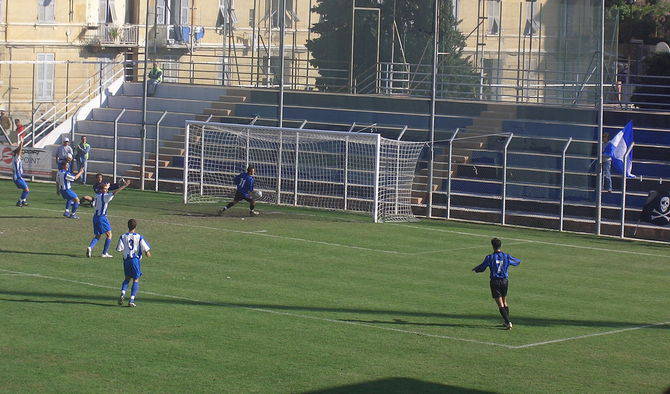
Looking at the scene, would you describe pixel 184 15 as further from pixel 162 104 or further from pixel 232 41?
pixel 162 104

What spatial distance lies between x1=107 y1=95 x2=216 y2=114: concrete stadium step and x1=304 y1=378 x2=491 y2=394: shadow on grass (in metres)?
29.2

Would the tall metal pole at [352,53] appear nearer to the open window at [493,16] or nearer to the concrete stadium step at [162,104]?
the open window at [493,16]

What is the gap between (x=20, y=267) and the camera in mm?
22641

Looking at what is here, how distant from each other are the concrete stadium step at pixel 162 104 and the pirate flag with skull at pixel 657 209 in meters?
17.5

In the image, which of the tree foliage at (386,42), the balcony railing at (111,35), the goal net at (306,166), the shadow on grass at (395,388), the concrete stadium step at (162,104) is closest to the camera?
the shadow on grass at (395,388)

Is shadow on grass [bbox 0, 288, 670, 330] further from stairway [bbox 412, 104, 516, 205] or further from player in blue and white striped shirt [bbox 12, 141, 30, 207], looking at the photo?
stairway [bbox 412, 104, 516, 205]

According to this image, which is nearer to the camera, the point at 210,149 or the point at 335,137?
the point at 335,137

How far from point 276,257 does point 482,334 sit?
8.01 metres

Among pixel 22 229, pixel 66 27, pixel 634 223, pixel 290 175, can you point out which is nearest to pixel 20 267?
pixel 22 229

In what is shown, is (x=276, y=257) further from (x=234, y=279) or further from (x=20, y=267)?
(x=20, y=267)

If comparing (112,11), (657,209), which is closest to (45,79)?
(112,11)

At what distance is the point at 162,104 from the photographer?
1721 inches

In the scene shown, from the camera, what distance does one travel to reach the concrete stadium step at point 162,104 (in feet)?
141

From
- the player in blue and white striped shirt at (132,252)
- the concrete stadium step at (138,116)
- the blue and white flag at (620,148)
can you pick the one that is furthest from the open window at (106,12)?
the player in blue and white striped shirt at (132,252)
